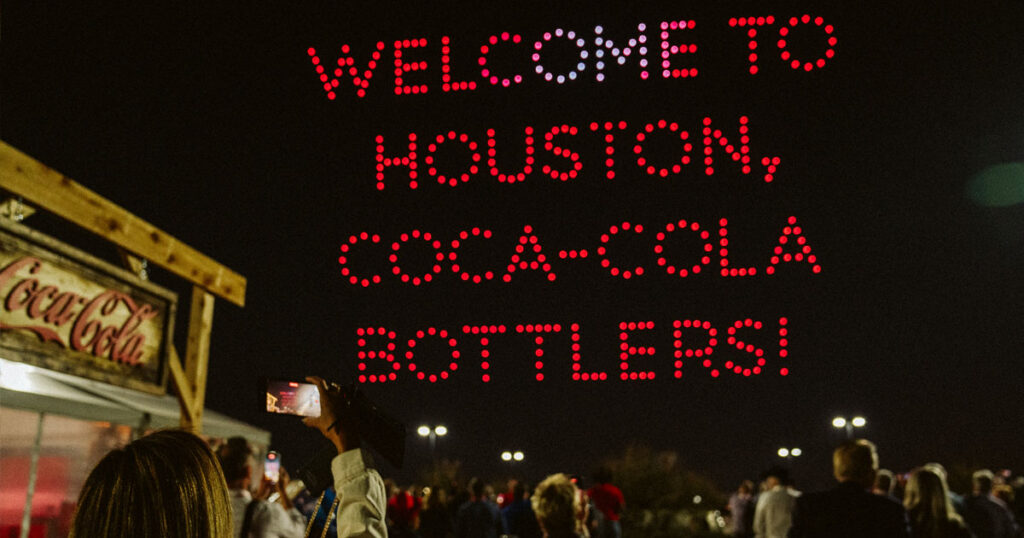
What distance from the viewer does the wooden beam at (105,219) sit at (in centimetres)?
441

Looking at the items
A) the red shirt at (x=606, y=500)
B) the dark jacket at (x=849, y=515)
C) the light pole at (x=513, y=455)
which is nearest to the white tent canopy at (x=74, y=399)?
the red shirt at (x=606, y=500)

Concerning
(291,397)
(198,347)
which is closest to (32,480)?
(198,347)

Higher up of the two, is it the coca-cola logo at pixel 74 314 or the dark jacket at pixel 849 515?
the coca-cola logo at pixel 74 314

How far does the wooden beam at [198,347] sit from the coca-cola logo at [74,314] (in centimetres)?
35

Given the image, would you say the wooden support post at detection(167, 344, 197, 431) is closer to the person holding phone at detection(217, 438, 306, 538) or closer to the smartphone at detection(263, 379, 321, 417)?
the person holding phone at detection(217, 438, 306, 538)

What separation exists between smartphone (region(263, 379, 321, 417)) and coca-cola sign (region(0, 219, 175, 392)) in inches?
143

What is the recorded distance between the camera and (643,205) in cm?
461

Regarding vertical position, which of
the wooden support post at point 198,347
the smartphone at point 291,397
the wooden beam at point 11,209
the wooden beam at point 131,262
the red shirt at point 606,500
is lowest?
the red shirt at point 606,500

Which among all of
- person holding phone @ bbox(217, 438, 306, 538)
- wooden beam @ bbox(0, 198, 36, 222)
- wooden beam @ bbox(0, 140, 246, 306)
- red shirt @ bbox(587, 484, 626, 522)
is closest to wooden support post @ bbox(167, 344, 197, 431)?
wooden beam @ bbox(0, 140, 246, 306)

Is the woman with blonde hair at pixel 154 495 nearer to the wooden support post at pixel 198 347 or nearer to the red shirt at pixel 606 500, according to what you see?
the wooden support post at pixel 198 347

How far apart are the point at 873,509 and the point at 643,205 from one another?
85.1 inches

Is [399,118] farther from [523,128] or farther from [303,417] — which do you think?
[303,417]

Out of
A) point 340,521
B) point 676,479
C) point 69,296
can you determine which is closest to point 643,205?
point 340,521

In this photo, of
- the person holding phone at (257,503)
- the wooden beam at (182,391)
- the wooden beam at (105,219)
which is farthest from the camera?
the wooden beam at (182,391)
